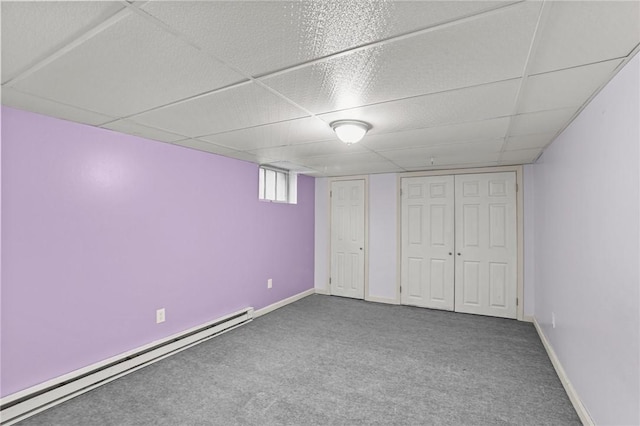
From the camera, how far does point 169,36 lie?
1286 mm

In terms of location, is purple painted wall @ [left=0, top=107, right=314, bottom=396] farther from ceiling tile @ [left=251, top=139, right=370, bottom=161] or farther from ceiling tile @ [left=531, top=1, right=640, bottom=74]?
ceiling tile @ [left=531, top=1, right=640, bottom=74]

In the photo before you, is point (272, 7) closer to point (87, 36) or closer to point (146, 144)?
point (87, 36)

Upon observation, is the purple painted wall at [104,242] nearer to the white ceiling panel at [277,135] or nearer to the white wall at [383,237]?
the white ceiling panel at [277,135]

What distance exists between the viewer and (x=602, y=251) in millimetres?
1814

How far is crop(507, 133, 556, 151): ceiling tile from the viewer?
284 cm

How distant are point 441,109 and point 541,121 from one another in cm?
90

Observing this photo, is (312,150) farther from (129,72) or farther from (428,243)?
(428,243)

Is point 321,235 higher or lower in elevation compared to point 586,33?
lower

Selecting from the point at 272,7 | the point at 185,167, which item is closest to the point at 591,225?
the point at 272,7

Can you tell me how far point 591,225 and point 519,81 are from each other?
3.47ft

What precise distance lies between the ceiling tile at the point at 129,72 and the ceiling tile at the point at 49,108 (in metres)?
0.11

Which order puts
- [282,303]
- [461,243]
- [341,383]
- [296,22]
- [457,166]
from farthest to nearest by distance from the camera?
1. [282,303]
2. [461,243]
3. [457,166]
4. [341,383]
5. [296,22]

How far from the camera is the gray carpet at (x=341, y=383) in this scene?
216 cm

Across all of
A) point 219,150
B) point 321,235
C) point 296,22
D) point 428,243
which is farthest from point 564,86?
point 321,235
